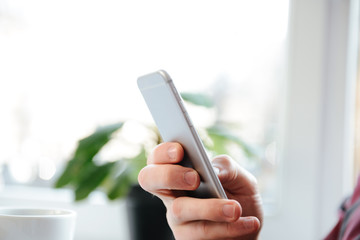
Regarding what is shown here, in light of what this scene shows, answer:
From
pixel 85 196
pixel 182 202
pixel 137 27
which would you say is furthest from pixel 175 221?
pixel 137 27

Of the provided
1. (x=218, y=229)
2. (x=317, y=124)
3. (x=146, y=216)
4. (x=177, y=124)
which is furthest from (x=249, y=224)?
(x=317, y=124)

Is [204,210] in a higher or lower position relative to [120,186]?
higher

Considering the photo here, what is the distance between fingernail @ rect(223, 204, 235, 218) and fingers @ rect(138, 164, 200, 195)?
0.14 feet

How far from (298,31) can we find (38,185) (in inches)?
32.0

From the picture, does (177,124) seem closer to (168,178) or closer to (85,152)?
(168,178)

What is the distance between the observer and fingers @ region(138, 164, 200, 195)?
21.4 inches

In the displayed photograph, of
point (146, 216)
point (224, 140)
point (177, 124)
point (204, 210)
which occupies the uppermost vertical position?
point (177, 124)

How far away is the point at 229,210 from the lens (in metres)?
0.52

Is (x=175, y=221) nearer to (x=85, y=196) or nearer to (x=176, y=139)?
(x=176, y=139)

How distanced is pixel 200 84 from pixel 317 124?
0.31 meters

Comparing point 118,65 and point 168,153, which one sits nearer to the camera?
point 168,153

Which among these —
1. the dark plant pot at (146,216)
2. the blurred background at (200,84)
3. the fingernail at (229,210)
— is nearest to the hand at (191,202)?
the fingernail at (229,210)

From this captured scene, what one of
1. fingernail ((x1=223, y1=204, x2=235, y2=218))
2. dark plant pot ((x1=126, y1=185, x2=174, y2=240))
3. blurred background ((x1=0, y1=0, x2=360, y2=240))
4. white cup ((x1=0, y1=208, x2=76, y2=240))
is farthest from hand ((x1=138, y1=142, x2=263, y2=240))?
blurred background ((x1=0, y1=0, x2=360, y2=240))

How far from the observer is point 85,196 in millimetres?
1018
